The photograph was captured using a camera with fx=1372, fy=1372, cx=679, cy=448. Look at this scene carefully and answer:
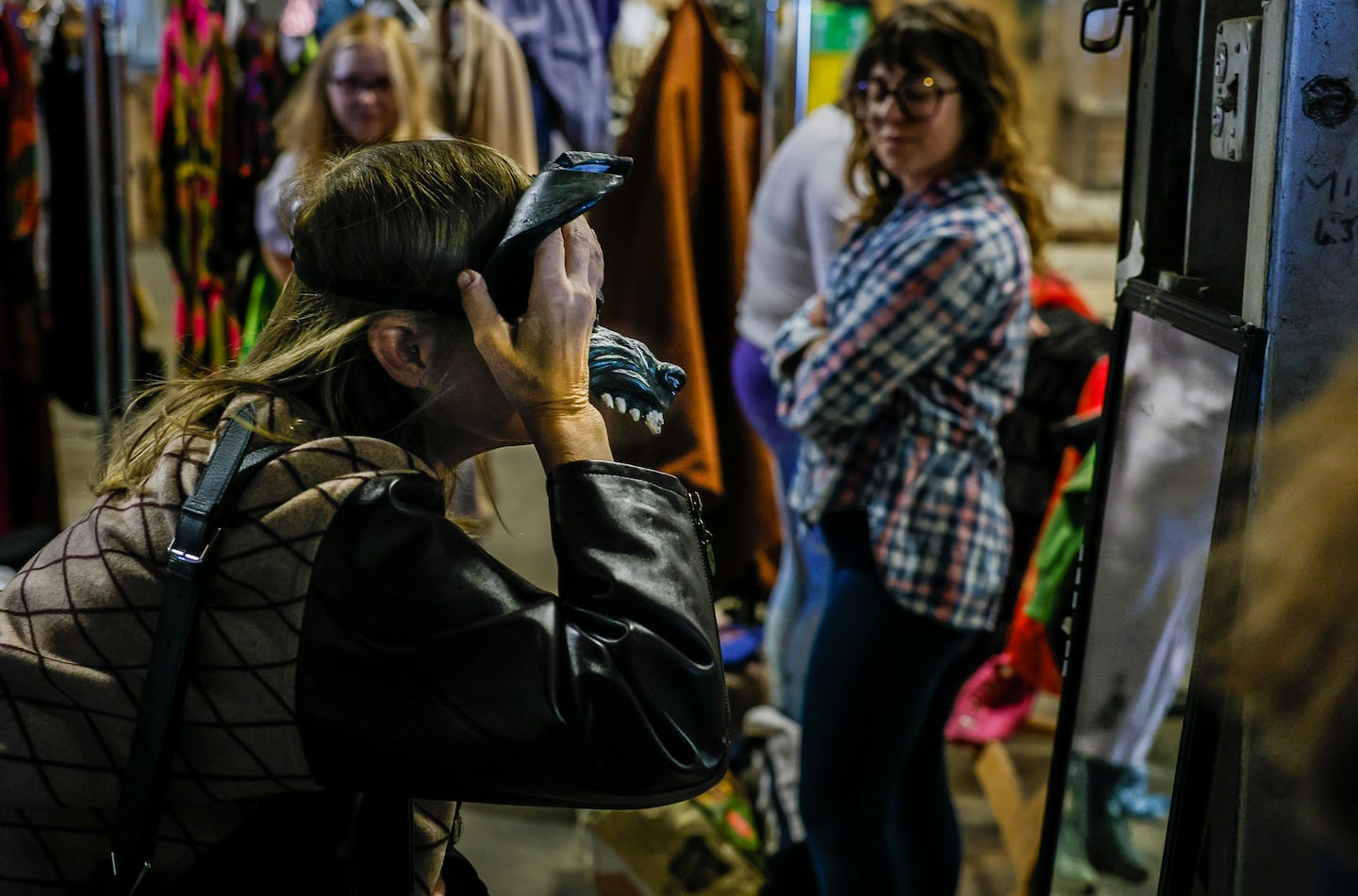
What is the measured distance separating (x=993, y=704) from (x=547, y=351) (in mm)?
2317

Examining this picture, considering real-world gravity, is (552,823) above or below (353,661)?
below

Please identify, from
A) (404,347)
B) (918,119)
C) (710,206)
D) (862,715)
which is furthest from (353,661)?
(710,206)

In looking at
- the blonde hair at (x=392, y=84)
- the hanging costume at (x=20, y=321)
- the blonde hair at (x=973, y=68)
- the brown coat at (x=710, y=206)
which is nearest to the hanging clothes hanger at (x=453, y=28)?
the blonde hair at (x=392, y=84)

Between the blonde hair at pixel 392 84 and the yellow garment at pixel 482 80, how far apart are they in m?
0.19

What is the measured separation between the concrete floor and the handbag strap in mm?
316

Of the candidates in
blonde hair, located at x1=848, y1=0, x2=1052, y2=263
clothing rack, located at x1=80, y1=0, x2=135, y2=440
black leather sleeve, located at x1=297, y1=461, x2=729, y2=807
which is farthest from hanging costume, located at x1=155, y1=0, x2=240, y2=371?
black leather sleeve, located at x1=297, y1=461, x2=729, y2=807

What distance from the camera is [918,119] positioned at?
7.36ft

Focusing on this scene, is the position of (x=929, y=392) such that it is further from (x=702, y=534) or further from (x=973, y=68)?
(x=702, y=534)

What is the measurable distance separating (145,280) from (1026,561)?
20.8 ft

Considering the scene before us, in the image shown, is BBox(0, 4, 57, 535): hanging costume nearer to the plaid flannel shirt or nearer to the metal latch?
the plaid flannel shirt

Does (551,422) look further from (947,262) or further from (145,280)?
(145,280)

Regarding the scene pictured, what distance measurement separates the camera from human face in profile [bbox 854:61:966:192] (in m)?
2.24

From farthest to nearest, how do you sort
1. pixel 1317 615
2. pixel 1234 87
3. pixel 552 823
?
pixel 552 823
pixel 1234 87
pixel 1317 615

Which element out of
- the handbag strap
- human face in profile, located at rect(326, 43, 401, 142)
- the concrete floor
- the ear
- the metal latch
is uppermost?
human face in profile, located at rect(326, 43, 401, 142)
